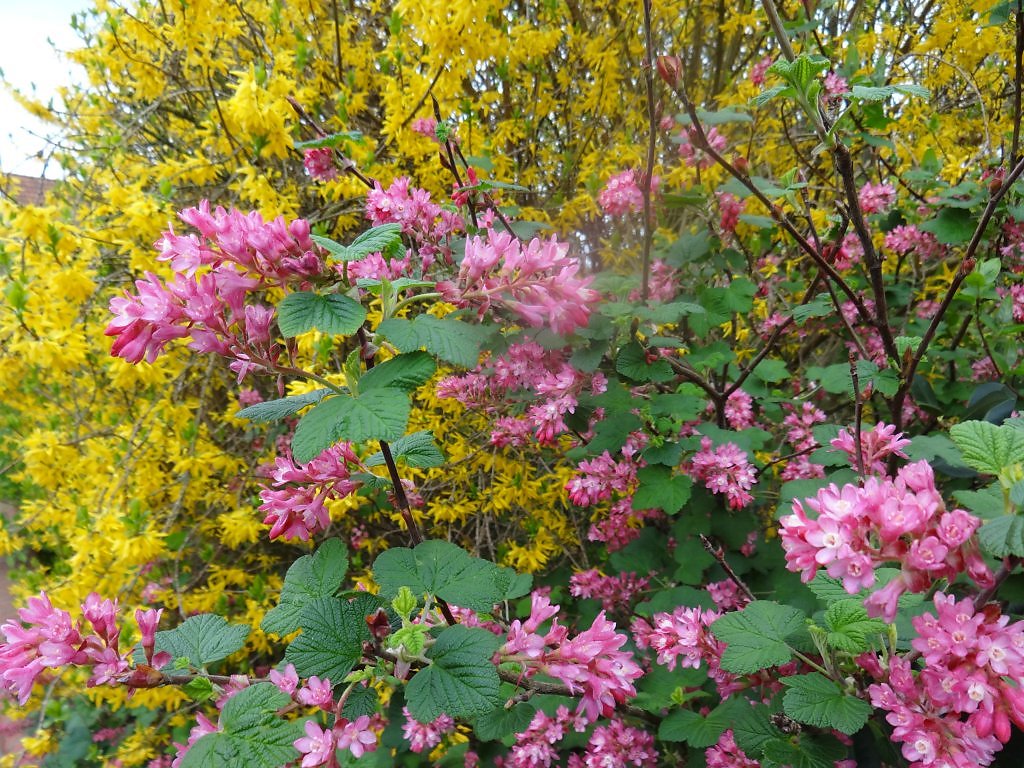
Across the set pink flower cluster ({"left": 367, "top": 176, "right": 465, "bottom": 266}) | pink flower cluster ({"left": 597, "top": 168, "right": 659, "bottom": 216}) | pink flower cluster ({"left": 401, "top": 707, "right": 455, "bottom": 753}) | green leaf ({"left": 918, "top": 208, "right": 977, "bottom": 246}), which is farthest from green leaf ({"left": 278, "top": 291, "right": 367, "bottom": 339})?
green leaf ({"left": 918, "top": 208, "right": 977, "bottom": 246})

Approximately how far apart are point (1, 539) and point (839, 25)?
6182mm

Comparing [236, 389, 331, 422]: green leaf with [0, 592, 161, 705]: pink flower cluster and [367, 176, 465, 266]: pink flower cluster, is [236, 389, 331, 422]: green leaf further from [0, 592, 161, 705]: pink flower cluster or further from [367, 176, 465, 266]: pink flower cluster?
[367, 176, 465, 266]: pink flower cluster

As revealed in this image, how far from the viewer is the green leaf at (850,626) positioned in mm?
880

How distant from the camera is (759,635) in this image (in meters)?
1.02

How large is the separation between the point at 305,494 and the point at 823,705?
888mm

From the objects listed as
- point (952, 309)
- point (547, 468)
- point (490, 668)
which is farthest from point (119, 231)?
point (952, 309)

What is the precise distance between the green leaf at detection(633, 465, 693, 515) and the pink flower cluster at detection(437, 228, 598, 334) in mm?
686

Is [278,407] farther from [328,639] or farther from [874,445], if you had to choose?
[874,445]

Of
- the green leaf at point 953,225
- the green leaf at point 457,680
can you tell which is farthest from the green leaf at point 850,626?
the green leaf at point 953,225

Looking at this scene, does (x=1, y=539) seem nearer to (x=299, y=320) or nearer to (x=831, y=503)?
(x=299, y=320)

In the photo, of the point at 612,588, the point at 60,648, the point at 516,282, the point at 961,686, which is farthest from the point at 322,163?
the point at 961,686

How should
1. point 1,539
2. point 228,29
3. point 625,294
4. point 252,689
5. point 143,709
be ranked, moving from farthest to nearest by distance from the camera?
point 1,539
point 143,709
point 228,29
point 625,294
point 252,689

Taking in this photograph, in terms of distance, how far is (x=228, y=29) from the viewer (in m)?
2.84

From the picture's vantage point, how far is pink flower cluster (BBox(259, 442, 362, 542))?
3.34 ft
